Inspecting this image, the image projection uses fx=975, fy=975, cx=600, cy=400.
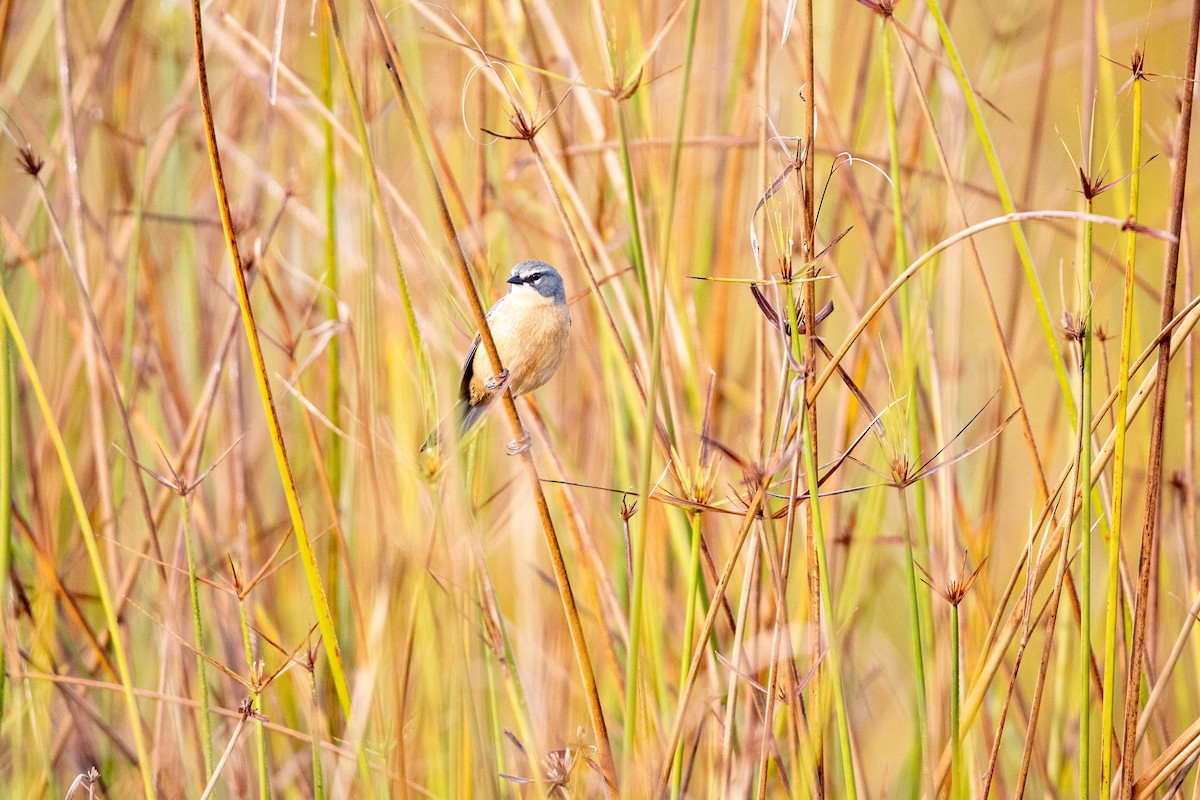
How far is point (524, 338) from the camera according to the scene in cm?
168

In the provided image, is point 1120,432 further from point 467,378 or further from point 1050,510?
point 467,378

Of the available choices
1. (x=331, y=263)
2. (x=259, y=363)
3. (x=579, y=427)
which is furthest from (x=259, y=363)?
(x=579, y=427)

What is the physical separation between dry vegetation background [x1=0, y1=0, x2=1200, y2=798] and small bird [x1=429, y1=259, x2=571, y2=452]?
0.17ft

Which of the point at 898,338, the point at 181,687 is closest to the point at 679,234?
the point at 898,338

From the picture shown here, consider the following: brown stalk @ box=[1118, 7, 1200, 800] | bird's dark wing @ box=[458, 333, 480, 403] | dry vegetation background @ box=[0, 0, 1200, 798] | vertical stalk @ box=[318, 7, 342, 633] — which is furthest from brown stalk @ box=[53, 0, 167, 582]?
brown stalk @ box=[1118, 7, 1200, 800]

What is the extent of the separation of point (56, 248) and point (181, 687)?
2.80 feet

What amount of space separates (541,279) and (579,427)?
0.92 ft

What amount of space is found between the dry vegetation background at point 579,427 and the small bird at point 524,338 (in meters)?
0.05

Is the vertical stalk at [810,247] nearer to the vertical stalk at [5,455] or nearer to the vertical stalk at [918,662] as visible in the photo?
the vertical stalk at [918,662]

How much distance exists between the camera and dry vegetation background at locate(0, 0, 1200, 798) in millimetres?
974

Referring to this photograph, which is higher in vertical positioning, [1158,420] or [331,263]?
[331,263]

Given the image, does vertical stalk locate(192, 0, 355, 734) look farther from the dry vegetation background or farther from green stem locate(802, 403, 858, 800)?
green stem locate(802, 403, 858, 800)

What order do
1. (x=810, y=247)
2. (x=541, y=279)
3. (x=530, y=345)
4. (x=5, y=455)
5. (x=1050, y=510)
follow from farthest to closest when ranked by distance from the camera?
(x=541, y=279) → (x=530, y=345) → (x=5, y=455) → (x=1050, y=510) → (x=810, y=247)

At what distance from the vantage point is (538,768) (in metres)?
1.09
